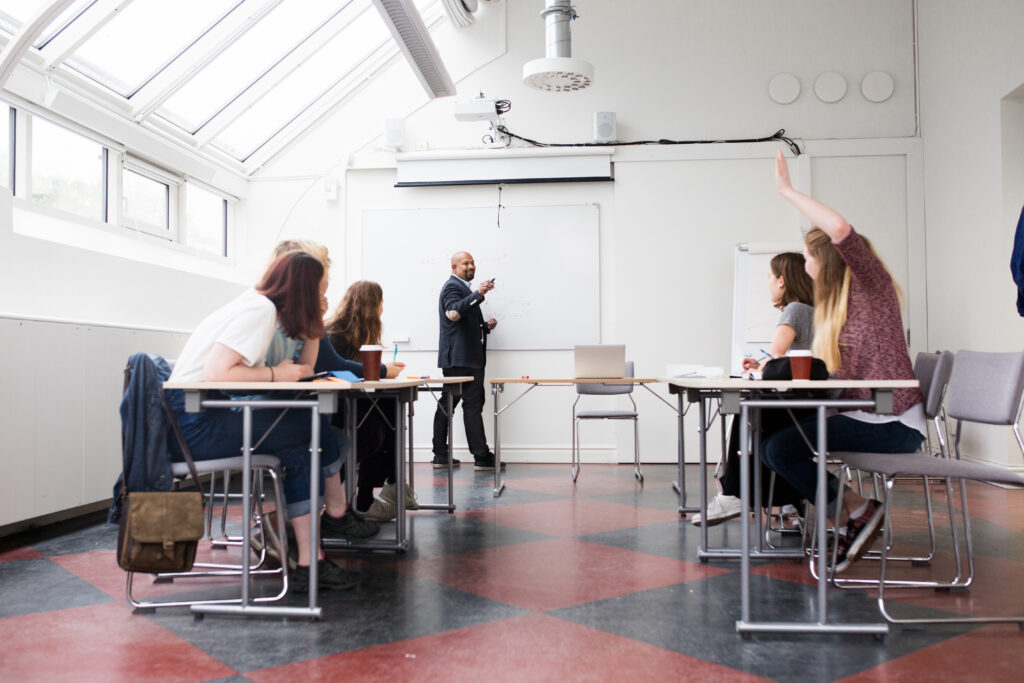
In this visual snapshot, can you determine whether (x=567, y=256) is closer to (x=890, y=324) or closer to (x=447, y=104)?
(x=447, y=104)

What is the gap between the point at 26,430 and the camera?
10.3 feet

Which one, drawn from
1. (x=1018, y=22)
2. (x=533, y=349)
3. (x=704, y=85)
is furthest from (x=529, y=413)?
(x=1018, y=22)

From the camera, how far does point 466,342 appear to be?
5.43 m

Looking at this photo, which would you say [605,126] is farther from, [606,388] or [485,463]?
[485,463]

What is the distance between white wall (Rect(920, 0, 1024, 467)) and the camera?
4730mm

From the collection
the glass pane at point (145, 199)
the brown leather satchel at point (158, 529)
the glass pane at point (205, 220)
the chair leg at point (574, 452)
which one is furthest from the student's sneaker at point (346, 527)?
the glass pane at point (205, 220)

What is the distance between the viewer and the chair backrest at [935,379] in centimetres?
315

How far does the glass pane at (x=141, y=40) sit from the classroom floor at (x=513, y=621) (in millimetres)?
2674

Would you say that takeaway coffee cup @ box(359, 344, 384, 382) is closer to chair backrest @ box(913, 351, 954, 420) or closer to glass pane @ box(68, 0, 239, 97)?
chair backrest @ box(913, 351, 954, 420)

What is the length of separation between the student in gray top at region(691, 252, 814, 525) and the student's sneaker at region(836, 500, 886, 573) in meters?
0.46

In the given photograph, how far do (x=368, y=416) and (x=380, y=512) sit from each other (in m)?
0.46

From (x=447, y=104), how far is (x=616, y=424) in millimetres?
2841

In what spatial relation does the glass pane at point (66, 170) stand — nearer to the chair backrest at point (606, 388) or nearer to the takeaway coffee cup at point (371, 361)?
the takeaway coffee cup at point (371, 361)

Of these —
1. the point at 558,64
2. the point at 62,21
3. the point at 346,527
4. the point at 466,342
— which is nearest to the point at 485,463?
the point at 466,342
